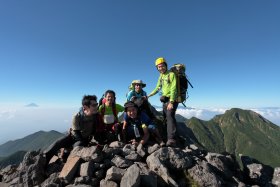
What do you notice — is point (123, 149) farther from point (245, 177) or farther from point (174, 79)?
point (245, 177)

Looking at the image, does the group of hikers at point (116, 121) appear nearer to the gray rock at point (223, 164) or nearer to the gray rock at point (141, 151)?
the gray rock at point (141, 151)

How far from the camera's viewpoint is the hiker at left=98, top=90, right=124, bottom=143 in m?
14.4

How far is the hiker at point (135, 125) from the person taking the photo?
1402 centimetres

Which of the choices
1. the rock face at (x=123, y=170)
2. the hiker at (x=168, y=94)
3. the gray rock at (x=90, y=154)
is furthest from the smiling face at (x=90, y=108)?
the hiker at (x=168, y=94)

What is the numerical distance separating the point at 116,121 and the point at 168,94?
3.83 meters

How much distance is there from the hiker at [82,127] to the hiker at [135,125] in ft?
6.21

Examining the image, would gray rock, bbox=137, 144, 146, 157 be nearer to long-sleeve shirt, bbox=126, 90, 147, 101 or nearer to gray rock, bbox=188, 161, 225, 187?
gray rock, bbox=188, 161, 225, 187

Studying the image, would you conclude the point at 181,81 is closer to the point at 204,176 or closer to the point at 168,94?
the point at 168,94

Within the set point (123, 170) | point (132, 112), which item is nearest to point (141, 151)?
point (123, 170)

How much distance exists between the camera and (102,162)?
10570 millimetres

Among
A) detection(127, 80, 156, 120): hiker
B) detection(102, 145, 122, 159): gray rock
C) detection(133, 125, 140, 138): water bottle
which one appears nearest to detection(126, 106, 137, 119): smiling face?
detection(133, 125, 140, 138): water bottle

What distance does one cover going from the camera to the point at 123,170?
31.3 feet

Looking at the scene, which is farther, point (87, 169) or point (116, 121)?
point (116, 121)

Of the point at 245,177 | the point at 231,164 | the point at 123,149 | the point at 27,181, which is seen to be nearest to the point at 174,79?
the point at 123,149
